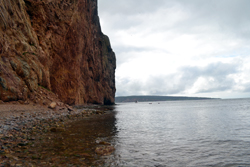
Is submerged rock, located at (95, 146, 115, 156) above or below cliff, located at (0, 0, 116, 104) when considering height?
below

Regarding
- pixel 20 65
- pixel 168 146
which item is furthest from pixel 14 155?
pixel 20 65

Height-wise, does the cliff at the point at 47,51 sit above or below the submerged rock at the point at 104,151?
above

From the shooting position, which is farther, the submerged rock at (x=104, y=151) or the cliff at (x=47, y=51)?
the cliff at (x=47, y=51)

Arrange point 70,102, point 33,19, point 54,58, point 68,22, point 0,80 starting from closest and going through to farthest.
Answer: point 0,80, point 33,19, point 54,58, point 68,22, point 70,102

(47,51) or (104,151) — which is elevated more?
(47,51)

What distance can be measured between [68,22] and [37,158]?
40556mm

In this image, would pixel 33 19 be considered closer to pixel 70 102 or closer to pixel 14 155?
pixel 70 102

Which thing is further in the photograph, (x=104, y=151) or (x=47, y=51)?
(x=47, y=51)

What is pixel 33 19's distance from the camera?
31625mm

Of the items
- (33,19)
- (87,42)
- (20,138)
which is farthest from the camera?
(87,42)

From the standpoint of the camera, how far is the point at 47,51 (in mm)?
34031

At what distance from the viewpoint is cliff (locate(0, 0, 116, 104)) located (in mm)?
20547

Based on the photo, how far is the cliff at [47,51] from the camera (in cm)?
2055

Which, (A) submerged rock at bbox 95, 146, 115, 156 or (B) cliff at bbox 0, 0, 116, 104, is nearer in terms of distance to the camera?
(A) submerged rock at bbox 95, 146, 115, 156
